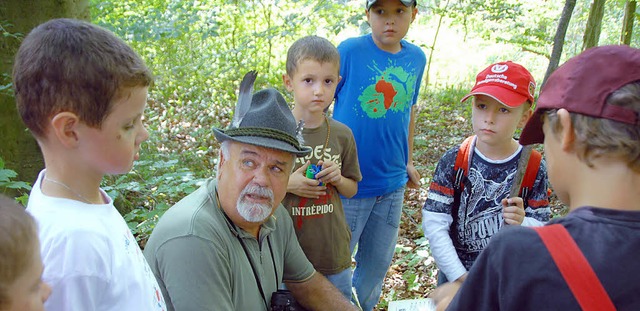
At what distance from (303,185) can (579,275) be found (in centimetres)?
168

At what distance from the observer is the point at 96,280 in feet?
3.97

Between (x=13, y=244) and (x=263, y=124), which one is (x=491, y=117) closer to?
(x=263, y=124)

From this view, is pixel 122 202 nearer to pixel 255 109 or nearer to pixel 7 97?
pixel 7 97

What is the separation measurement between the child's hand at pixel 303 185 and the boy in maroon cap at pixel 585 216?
142 centimetres

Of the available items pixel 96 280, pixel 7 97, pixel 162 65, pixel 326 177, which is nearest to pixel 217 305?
pixel 96 280

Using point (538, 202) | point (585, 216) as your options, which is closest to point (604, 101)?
point (585, 216)

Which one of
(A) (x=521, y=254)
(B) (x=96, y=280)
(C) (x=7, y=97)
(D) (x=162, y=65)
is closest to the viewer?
(A) (x=521, y=254)

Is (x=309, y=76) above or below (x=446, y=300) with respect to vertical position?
above

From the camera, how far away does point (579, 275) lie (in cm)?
99

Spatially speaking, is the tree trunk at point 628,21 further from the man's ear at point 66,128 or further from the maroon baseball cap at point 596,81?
the man's ear at point 66,128

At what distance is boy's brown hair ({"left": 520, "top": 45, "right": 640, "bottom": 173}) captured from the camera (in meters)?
1.09

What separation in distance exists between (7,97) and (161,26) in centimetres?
263

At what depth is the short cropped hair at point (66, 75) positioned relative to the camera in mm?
1242

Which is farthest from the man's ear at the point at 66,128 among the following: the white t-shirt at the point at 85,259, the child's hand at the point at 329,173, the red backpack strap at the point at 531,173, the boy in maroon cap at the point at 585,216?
the red backpack strap at the point at 531,173
